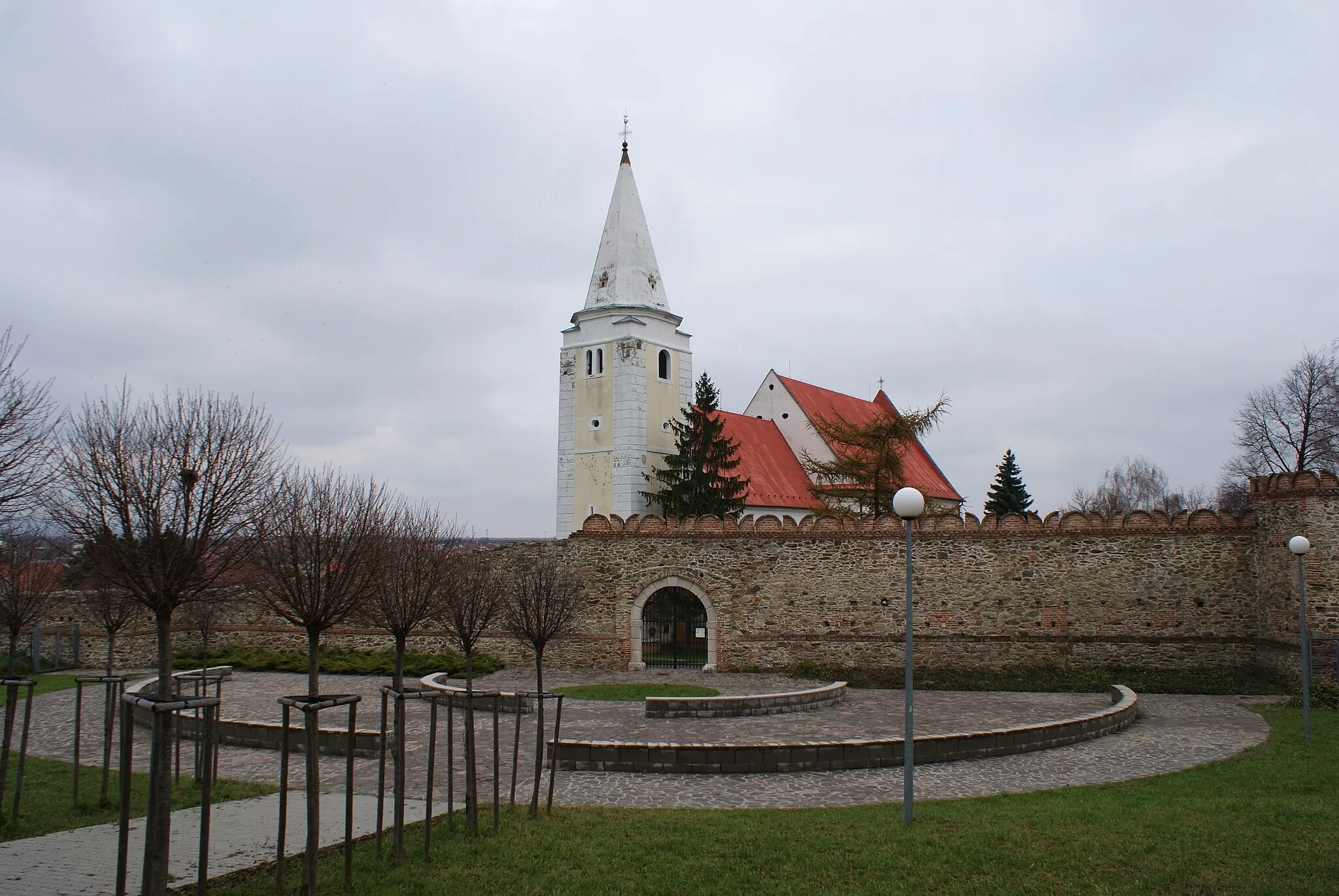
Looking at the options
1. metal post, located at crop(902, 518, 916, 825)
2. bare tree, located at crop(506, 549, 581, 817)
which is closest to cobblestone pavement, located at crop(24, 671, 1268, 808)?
bare tree, located at crop(506, 549, 581, 817)

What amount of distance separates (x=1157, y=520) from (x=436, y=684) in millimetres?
15723

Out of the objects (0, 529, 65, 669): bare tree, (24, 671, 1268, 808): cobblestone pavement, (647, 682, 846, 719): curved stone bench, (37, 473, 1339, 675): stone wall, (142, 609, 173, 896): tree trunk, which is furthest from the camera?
(37, 473, 1339, 675): stone wall

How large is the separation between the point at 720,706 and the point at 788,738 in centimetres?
198

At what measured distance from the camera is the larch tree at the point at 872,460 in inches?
1079

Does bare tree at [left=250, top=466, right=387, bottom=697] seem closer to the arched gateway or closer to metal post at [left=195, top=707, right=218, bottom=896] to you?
metal post at [left=195, top=707, right=218, bottom=896]

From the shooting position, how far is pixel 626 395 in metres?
36.5

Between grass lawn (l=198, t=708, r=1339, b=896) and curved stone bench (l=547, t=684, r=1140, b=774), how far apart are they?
6.92 ft

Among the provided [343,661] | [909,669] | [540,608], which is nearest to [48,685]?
[343,661]

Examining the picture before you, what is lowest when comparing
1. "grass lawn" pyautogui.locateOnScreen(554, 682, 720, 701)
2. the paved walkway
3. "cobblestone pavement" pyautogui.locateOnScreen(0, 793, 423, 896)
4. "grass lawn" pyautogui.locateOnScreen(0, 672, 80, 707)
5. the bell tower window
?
"grass lawn" pyautogui.locateOnScreen(0, 672, 80, 707)

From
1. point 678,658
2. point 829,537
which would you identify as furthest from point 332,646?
point 829,537

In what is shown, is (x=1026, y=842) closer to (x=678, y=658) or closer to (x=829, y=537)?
(x=829, y=537)

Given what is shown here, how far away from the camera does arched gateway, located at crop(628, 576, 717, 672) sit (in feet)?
74.5

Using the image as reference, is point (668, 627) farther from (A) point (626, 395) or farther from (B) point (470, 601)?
(A) point (626, 395)

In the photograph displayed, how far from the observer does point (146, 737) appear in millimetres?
13781
